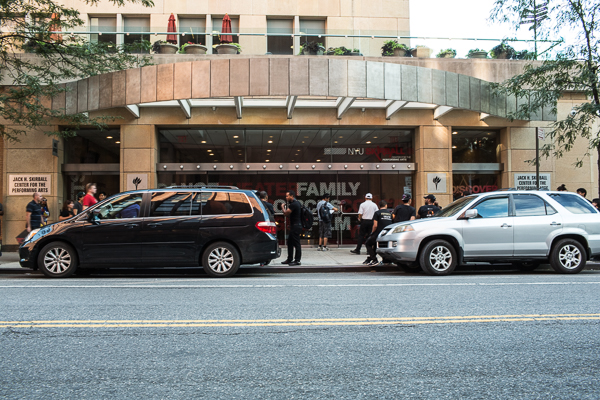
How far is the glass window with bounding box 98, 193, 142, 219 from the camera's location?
9882 millimetres

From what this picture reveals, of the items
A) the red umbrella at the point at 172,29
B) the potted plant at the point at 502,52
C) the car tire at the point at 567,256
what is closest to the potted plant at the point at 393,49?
the potted plant at the point at 502,52

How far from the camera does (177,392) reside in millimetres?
3186

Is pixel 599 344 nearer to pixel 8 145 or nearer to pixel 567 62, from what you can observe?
pixel 567 62

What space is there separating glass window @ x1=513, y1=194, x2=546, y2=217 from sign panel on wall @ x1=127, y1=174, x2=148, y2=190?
462 inches

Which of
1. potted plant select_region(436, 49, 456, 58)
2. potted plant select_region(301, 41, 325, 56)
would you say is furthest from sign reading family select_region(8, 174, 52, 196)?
potted plant select_region(436, 49, 456, 58)

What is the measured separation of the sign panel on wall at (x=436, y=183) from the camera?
17.3 m

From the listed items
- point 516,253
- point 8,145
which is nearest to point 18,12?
point 8,145

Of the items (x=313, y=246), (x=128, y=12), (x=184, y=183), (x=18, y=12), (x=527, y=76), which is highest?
(x=128, y=12)

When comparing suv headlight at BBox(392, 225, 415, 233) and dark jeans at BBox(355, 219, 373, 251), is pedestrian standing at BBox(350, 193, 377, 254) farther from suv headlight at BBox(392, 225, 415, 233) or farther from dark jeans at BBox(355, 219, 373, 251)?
suv headlight at BBox(392, 225, 415, 233)

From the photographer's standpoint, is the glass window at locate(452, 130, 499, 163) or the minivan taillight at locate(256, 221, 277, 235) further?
the glass window at locate(452, 130, 499, 163)

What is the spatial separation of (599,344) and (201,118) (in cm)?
1472

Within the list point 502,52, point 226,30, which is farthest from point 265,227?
point 502,52

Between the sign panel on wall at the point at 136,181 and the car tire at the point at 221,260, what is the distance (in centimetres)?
797

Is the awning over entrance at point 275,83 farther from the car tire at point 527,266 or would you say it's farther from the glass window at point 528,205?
the car tire at point 527,266
